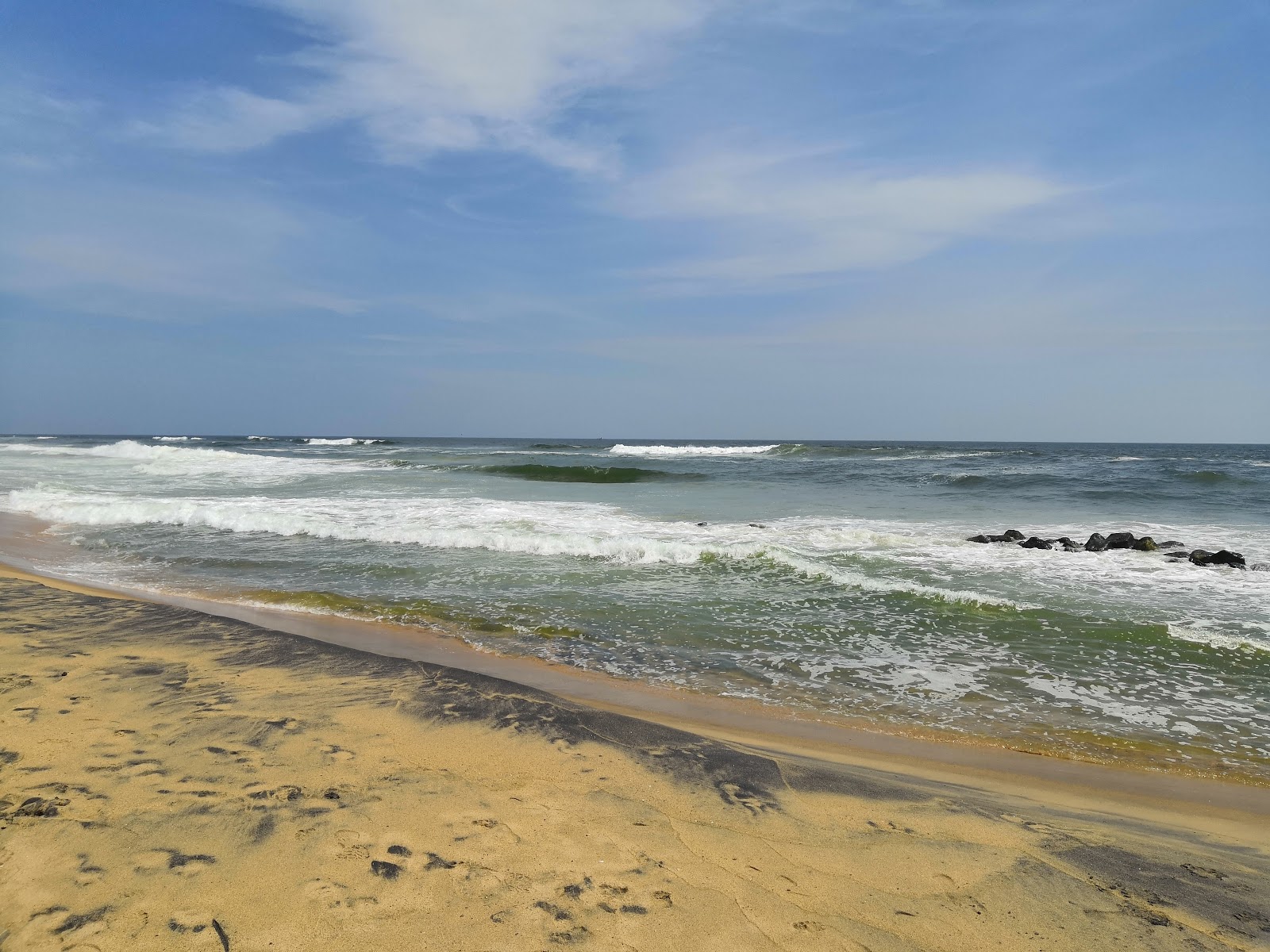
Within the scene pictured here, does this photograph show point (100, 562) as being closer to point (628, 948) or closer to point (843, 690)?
point (843, 690)

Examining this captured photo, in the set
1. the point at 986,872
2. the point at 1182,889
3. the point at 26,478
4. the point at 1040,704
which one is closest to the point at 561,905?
the point at 986,872

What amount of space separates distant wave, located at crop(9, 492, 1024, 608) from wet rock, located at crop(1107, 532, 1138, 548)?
177 inches

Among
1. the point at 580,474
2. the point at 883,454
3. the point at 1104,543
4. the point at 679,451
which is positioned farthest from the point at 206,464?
the point at 883,454

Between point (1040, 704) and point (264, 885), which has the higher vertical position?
point (264, 885)

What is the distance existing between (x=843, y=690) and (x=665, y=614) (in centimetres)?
242

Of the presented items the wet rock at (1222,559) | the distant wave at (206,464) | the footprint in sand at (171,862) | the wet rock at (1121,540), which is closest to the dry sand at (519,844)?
the footprint in sand at (171,862)

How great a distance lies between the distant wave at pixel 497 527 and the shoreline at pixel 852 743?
3622 millimetres

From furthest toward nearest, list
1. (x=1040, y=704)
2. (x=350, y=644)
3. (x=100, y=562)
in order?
1. (x=100, y=562)
2. (x=350, y=644)
3. (x=1040, y=704)

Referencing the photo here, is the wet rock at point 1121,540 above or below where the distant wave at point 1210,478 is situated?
below

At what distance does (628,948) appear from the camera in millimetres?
2129

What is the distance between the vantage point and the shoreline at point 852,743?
3721 millimetres

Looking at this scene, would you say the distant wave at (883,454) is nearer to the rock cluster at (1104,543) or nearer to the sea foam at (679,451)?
the sea foam at (679,451)

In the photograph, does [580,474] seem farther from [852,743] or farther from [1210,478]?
[852,743]

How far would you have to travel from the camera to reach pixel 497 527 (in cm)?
1234
